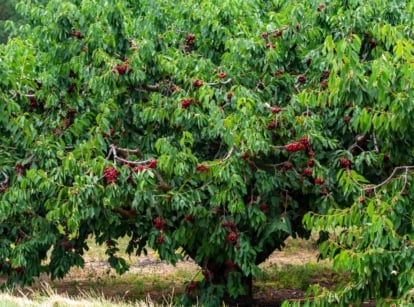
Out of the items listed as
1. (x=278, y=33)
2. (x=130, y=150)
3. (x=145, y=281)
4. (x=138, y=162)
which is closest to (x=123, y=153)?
(x=130, y=150)

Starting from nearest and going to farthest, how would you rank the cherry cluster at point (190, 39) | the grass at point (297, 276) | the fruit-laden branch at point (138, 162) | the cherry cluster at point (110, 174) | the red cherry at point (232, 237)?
1. the cherry cluster at point (110, 174)
2. the fruit-laden branch at point (138, 162)
3. the red cherry at point (232, 237)
4. the cherry cluster at point (190, 39)
5. the grass at point (297, 276)

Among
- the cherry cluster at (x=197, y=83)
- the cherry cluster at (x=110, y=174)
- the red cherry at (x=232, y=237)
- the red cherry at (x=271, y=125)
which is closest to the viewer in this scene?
the cherry cluster at (x=110, y=174)

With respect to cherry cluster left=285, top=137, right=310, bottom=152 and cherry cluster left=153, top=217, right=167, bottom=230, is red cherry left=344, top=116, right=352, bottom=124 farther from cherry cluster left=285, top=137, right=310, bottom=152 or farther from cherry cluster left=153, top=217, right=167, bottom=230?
cherry cluster left=153, top=217, right=167, bottom=230

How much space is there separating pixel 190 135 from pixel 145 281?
5684 mm

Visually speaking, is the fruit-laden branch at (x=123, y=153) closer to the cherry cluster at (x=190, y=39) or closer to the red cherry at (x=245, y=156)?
the red cherry at (x=245, y=156)

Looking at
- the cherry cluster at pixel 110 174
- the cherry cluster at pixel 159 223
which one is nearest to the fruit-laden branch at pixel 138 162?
the cherry cluster at pixel 110 174

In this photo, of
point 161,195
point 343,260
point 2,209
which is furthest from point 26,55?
point 343,260

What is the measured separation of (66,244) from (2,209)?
114 cm

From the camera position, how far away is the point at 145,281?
36.0 ft

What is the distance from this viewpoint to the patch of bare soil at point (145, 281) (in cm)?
966

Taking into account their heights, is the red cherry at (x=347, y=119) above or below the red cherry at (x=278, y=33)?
below

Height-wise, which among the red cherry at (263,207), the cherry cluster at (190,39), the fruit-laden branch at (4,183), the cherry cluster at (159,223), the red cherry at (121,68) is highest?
the cherry cluster at (190,39)

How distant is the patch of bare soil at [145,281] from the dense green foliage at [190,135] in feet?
8.02

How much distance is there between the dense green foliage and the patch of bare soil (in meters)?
2.45
